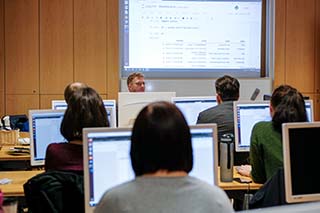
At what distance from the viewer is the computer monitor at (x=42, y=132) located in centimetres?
333

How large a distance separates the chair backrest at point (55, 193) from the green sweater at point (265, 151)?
115 centimetres

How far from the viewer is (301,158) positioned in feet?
7.58

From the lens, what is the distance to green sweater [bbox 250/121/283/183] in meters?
2.88

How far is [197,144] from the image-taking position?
231 centimetres

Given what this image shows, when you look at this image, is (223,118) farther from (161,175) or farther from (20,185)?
(161,175)

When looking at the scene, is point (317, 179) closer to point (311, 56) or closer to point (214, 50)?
point (214, 50)

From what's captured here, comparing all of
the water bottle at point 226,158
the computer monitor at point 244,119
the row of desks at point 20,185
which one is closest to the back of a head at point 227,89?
the computer monitor at point 244,119

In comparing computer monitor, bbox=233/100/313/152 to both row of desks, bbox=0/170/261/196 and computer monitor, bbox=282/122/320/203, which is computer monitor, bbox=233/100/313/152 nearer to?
row of desks, bbox=0/170/261/196

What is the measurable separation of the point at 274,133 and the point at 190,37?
158 inches

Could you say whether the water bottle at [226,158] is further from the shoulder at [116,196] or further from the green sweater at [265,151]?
the shoulder at [116,196]

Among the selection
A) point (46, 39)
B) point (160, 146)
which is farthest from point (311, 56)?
point (160, 146)

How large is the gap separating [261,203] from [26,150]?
2.39m

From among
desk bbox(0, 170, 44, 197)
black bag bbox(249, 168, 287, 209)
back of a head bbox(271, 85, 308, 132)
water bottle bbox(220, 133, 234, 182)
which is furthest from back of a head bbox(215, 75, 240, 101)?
black bag bbox(249, 168, 287, 209)

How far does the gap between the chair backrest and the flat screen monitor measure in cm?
456
